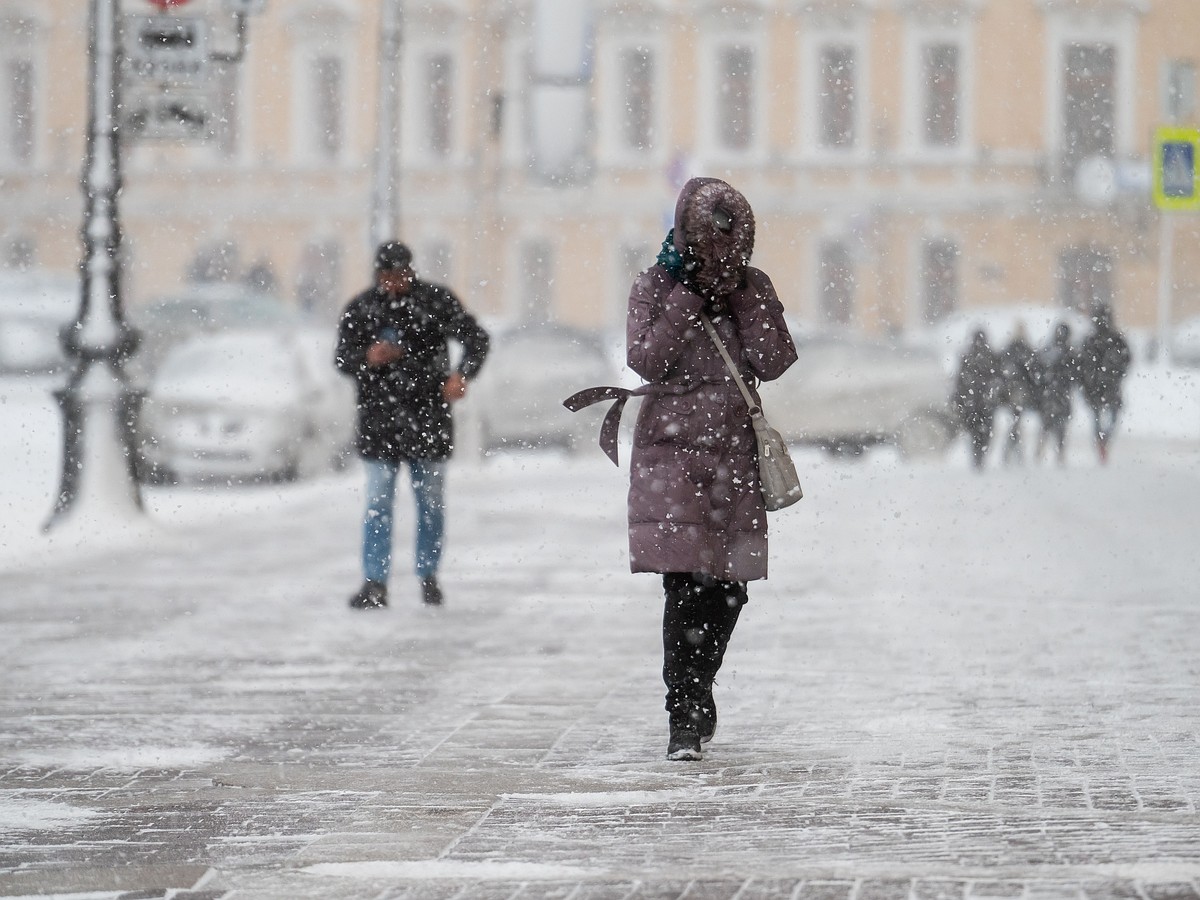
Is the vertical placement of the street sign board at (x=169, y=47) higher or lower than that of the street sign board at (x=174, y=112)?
A: higher

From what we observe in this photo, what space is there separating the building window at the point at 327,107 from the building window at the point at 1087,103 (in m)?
13.6

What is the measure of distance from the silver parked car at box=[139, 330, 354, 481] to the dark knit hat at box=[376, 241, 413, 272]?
9.71 meters

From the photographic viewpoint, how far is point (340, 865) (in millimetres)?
5688

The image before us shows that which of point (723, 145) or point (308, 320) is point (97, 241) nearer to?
point (308, 320)

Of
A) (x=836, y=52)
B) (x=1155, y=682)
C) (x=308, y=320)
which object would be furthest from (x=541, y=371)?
(x=836, y=52)

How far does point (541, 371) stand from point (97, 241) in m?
12.1

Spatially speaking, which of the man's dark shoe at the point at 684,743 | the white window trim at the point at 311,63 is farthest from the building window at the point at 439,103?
the man's dark shoe at the point at 684,743

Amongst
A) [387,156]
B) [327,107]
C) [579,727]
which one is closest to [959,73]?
[327,107]

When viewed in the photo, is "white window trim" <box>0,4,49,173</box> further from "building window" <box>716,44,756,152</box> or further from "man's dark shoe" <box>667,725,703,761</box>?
"man's dark shoe" <box>667,725,703,761</box>

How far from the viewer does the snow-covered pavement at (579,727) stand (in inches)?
222

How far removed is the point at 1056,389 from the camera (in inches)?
1053

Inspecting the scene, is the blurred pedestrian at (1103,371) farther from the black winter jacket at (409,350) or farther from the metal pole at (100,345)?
the black winter jacket at (409,350)

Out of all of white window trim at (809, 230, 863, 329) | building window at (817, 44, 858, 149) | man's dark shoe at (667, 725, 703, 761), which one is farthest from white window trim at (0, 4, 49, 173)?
man's dark shoe at (667, 725, 703, 761)

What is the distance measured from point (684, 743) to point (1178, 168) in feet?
41.0
